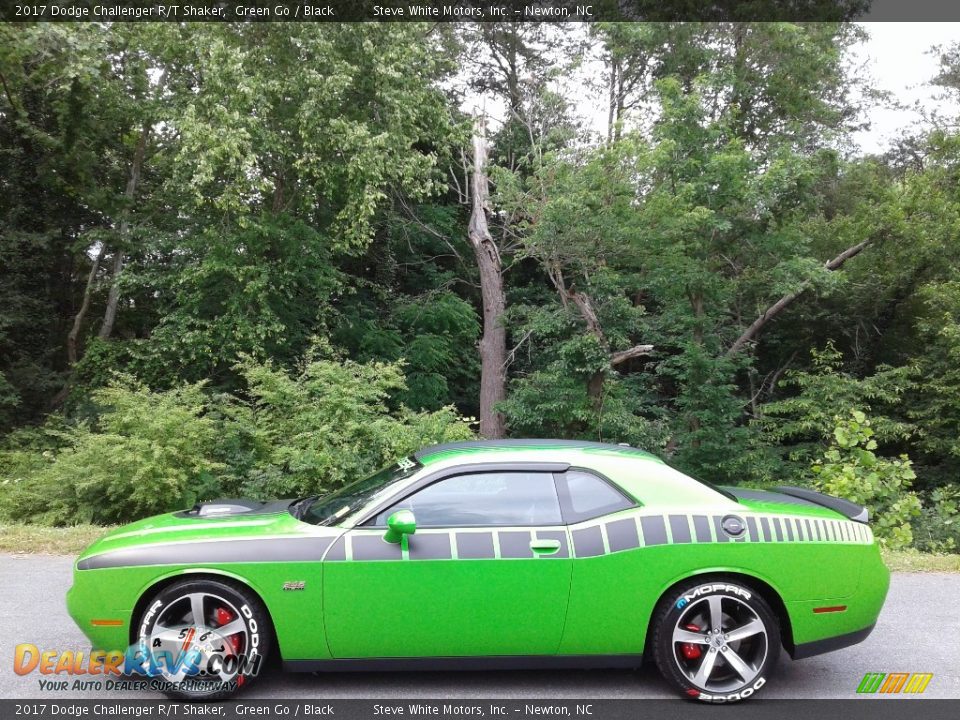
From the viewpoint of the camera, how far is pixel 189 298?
15.0 metres

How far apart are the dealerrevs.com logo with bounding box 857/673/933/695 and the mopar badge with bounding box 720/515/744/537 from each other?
117 cm

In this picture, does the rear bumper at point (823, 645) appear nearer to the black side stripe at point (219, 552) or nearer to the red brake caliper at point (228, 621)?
the black side stripe at point (219, 552)

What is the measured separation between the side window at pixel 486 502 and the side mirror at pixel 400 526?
0.42ft

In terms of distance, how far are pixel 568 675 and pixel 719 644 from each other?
91 cm

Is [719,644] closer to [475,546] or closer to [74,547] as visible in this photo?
[475,546]

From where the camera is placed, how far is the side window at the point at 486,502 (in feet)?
13.4

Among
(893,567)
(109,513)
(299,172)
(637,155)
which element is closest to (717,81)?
(637,155)

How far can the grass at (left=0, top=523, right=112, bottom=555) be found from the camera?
7.01 meters

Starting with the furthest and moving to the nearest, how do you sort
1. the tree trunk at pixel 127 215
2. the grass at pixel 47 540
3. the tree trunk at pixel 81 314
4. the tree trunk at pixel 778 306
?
the tree trunk at pixel 81 314, the tree trunk at pixel 778 306, the tree trunk at pixel 127 215, the grass at pixel 47 540

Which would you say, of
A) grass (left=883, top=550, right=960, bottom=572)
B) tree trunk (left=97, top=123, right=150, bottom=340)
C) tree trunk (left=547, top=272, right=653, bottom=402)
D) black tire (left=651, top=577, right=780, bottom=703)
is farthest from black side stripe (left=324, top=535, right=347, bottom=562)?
tree trunk (left=97, top=123, right=150, bottom=340)

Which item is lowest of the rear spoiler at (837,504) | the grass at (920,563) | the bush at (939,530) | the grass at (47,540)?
the bush at (939,530)

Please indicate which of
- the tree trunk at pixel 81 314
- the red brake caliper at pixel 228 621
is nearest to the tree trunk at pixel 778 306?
the red brake caliper at pixel 228 621

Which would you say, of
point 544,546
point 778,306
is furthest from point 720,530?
point 778,306

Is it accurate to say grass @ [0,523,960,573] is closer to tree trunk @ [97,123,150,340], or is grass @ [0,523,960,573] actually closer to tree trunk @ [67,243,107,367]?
tree trunk @ [97,123,150,340]
